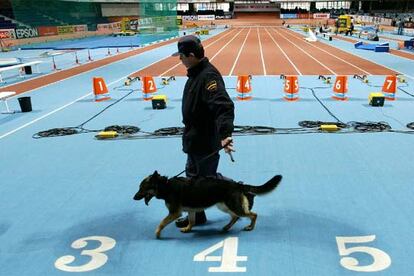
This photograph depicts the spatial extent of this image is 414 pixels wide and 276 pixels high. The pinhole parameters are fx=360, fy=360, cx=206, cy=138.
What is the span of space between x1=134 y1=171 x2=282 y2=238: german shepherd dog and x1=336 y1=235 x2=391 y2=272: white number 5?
0.98 m

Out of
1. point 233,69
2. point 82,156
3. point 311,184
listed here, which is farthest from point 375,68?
point 82,156

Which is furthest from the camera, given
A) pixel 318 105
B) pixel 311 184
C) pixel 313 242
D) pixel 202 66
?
pixel 318 105

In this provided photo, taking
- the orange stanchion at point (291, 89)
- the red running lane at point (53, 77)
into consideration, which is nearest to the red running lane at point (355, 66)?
the orange stanchion at point (291, 89)

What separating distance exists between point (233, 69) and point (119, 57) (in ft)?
31.2

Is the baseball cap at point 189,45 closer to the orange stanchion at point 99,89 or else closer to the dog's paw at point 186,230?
the dog's paw at point 186,230

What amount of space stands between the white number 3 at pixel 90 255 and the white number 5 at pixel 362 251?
2.46m

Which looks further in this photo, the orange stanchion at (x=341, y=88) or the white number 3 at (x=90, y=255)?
the orange stanchion at (x=341, y=88)

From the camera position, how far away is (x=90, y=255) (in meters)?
3.84

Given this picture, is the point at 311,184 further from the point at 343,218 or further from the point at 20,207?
the point at 20,207

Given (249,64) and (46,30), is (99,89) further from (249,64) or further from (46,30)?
(46,30)

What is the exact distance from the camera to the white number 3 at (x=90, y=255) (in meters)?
3.65

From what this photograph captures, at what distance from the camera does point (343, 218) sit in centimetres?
435

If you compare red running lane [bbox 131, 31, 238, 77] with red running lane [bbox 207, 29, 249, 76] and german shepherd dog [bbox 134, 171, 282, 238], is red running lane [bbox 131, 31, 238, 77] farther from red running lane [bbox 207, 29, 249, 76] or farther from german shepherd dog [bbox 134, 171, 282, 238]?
german shepherd dog [bbox 134, 171, 282, 238]

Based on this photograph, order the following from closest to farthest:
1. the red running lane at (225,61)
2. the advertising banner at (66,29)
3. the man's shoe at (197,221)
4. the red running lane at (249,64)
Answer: the man's shoe at (197,221) → the red running lane at (249,64) → the red running lane at (225,61) → the advertising banner at (66,29)
